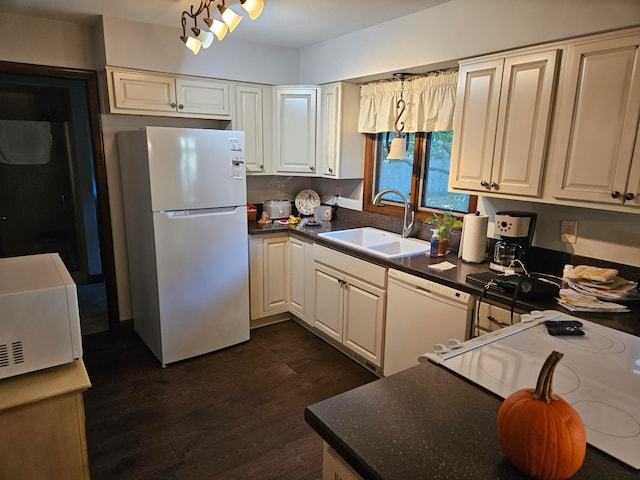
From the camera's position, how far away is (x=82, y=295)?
4.27 meters

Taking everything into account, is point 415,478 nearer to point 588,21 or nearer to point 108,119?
point 588,21

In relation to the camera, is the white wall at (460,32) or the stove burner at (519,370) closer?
the stove burner at (519,370)

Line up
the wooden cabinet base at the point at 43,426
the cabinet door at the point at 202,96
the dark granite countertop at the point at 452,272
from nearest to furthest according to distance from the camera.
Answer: the wooden cabinet base at the point at 43,426 < the dark granite countertop at the point at 452,272 < the cabinet door at the point at 202,96

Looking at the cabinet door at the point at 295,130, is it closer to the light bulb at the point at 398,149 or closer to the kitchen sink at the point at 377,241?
the kitchen sink at the point at 377,241

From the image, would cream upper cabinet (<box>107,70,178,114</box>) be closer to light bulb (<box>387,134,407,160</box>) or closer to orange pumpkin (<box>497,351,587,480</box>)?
light bulb (<box>387,134,407,160</box>)

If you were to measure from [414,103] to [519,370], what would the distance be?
2165 mm

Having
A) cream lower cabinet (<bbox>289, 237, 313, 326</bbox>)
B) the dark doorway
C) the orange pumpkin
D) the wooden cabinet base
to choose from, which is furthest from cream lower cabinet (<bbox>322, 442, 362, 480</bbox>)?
the dark doorway

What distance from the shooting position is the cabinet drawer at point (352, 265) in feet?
8.40

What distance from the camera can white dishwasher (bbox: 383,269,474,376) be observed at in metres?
2.08

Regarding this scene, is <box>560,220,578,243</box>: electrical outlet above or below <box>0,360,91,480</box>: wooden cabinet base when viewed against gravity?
above

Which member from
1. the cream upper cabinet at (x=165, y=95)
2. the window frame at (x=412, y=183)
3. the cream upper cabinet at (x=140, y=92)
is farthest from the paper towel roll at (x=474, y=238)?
the cream upper cabinet at (x=140, y=92)

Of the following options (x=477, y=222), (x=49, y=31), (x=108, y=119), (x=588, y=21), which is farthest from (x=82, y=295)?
(x=588, y=21)

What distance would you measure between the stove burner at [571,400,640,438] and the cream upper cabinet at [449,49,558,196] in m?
1.26

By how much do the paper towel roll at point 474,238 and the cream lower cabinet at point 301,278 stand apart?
48.2 inches
